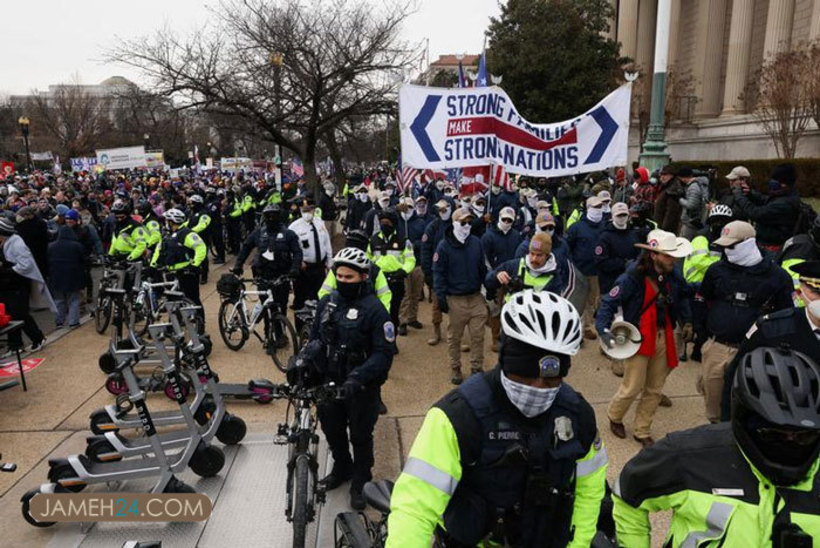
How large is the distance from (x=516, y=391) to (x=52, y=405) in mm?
6605

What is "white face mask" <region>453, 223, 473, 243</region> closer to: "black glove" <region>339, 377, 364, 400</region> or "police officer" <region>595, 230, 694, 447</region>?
"police officer" <region>595, 230, 694, 447</region>

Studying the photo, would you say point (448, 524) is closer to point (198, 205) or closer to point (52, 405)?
point (52, 405)

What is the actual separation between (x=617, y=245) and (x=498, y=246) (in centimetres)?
172

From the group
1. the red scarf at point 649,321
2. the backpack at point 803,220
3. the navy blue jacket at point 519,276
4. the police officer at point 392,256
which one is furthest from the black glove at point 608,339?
the police officer at point 392,256

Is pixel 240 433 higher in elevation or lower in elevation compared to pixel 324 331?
lower

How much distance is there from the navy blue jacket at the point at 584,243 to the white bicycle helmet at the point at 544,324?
256 inches

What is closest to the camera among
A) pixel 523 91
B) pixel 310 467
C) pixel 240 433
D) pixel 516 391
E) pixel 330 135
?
pixel 516 391

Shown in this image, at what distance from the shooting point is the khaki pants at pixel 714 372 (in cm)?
466

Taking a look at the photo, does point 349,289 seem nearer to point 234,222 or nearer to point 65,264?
point 65,264

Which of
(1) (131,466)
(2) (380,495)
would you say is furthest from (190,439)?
(2) (380,495)

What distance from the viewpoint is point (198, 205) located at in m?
13.4

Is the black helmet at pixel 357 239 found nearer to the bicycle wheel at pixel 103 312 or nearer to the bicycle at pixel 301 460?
the bicycle at pixel 301 460

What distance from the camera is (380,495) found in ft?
8.78

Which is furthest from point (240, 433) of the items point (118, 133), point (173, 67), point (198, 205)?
point (118, 133)
